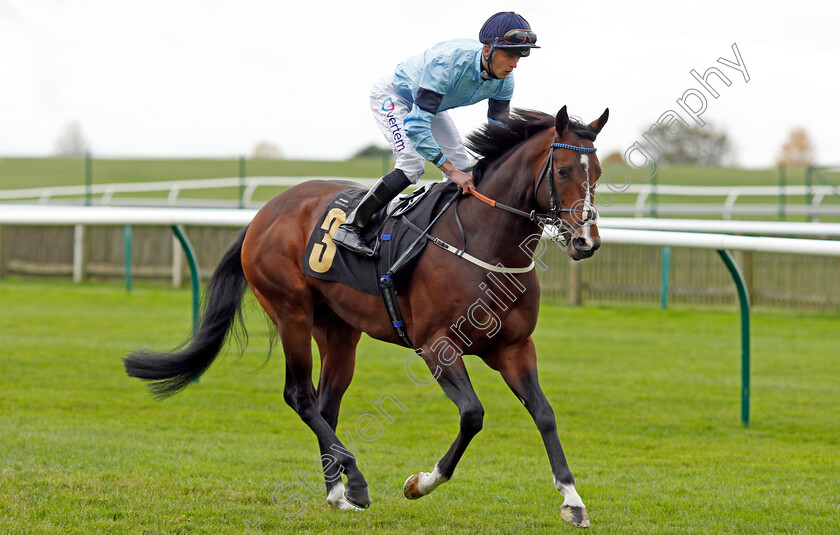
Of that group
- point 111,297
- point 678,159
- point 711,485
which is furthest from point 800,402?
point 678,159

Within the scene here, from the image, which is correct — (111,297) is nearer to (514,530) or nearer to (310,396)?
(310,396)

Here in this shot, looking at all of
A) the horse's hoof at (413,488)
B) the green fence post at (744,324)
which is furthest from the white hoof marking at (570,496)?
the green fence post at (744,324)

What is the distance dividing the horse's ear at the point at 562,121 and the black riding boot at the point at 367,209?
94cm

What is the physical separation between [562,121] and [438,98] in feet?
2.11

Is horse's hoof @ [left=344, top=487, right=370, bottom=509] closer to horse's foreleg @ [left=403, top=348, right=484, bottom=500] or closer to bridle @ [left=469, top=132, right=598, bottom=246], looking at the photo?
horse's foreleg @ [left=403, top=348, right=484, bottom=500]

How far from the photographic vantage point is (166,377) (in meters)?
5.05

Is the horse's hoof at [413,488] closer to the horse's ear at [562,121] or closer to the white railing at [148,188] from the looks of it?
the horse's ear at [562,121]

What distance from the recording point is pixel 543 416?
3734 mm

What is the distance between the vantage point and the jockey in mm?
3891

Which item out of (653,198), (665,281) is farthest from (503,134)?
(653,198)

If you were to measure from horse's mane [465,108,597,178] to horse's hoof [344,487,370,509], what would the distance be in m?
1.57

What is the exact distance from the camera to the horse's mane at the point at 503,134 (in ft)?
13.0

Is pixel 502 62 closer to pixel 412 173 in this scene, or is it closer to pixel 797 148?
pixel 412 173

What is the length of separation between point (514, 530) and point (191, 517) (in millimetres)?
1424
